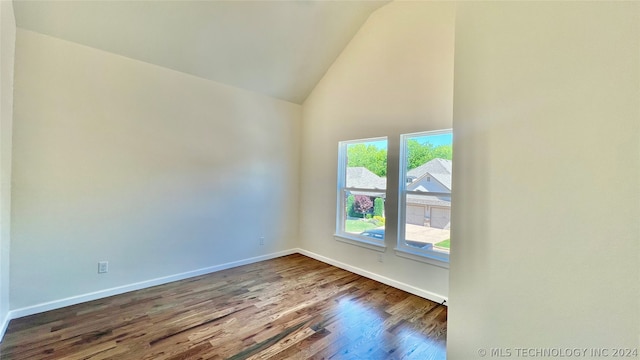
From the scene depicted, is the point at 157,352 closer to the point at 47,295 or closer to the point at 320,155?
the point at 47,295

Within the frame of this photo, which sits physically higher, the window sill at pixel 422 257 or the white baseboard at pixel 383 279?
the window sill at pixel 422 257

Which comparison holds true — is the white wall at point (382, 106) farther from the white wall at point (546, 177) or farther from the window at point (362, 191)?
the white wall at point (546, 177)

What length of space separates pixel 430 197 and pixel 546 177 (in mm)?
2394

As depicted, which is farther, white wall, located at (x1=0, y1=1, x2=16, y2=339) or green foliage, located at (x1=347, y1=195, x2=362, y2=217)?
green foliage, located at (x1=347, y1=195, x2=362, y2=217)

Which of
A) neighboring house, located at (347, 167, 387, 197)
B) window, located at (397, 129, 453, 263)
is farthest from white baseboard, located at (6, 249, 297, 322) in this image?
window, located at (397, 129, 453, 263)

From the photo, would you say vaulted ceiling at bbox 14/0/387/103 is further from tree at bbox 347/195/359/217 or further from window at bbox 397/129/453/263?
tree at bbox 347/195/359/217

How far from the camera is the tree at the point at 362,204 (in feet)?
12.7

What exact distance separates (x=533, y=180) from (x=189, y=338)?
262 centimetres

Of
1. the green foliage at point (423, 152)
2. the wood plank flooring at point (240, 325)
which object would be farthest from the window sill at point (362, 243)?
the green foliage at point (423, 152)

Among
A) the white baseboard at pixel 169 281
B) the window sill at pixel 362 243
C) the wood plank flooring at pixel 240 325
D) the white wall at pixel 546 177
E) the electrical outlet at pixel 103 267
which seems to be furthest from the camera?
the window sill at pixel 362 243

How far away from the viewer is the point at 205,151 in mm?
3637

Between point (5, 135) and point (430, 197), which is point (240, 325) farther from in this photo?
point (5, 135)

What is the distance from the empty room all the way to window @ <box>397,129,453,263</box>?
0.02 meters

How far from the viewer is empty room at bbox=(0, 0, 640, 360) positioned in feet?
2.47
